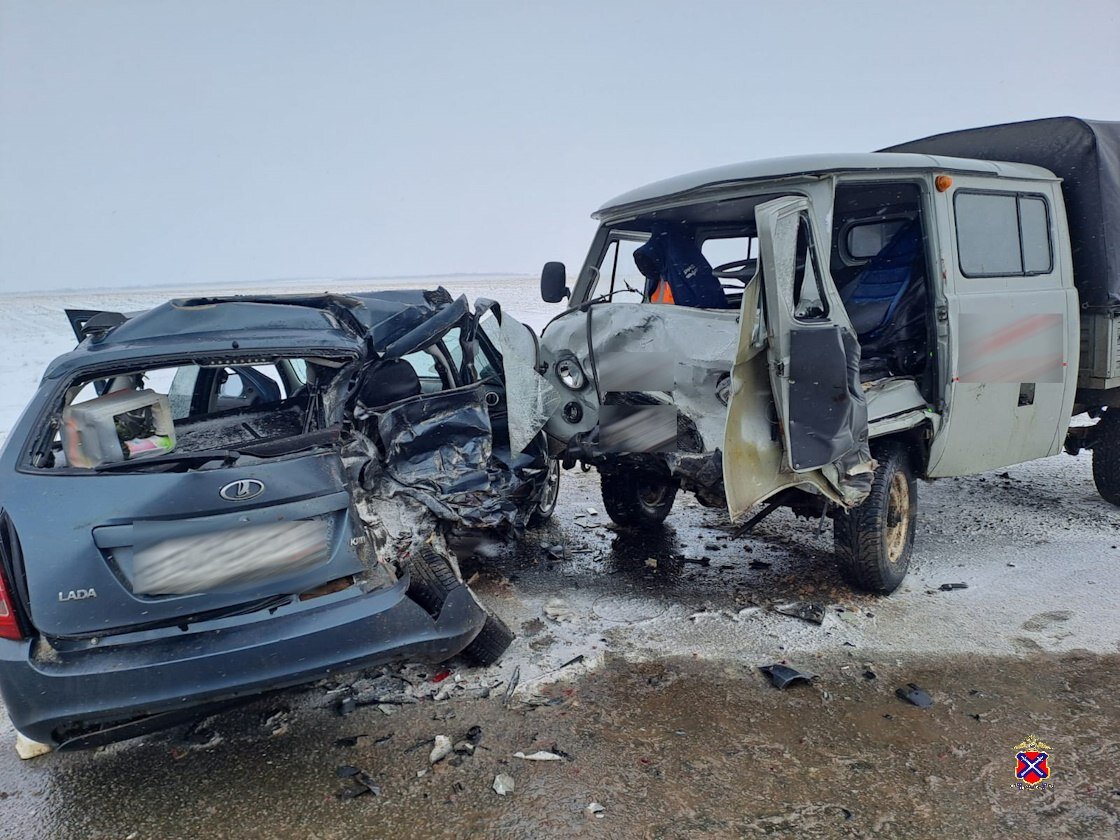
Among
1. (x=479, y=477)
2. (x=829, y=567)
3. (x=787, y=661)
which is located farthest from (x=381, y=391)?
(x=829, y=567)

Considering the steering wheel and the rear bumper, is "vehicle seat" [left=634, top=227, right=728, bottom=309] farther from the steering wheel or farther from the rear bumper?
the rear bumper

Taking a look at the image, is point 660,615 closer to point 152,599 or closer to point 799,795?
point 799,795

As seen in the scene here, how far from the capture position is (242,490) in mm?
2689

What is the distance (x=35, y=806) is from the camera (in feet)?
9.01

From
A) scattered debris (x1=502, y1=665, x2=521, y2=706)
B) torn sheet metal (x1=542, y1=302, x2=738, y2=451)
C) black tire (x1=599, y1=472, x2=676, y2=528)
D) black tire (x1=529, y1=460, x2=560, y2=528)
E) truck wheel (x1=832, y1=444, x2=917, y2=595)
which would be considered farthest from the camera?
black tire (x1=599, y1=472, x2=676, y2=528)

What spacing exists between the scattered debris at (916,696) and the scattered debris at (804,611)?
671mm

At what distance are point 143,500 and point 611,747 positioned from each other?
1927 millimetres

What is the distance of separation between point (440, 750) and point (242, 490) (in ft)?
4.09

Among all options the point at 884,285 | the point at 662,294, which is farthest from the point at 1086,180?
the point at 662,294

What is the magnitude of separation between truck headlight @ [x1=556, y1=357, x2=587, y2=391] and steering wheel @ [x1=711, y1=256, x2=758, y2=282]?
52.0 inches

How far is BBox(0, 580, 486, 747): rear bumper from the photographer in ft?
8.04

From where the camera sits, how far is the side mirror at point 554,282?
5.51 metres

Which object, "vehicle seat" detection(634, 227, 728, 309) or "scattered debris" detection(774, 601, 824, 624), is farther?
"vehicle seat" detection(634, 227, 728, 309)

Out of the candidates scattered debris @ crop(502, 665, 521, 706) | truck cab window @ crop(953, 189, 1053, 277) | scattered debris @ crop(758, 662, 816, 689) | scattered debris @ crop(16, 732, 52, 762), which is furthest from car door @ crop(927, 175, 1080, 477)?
scattered debris @ crop(16, 732, 52, 762)
